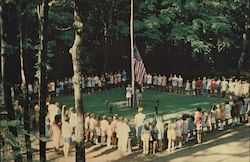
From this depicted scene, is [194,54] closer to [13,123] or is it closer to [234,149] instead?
[234,149]

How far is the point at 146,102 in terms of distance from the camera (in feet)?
109

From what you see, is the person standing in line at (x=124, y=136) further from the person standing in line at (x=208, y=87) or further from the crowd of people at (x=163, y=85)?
the person standing in line at (x=208, y=87)

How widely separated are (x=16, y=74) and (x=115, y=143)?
17.0 meters

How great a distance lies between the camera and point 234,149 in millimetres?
22797

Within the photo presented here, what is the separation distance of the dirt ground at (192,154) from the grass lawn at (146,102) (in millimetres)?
6183

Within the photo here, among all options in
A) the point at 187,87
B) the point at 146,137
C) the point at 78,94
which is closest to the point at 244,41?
the point at 187,87

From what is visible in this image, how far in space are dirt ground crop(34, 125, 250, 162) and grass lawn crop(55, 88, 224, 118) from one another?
6.18 meters

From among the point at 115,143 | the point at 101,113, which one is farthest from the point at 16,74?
the point at 115,143

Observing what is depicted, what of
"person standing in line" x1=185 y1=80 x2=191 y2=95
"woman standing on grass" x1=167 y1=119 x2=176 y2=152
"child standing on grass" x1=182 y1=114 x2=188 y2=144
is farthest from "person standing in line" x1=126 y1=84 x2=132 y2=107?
"woman standing on grass" x1=167 y1=119 x2=176 y2=152

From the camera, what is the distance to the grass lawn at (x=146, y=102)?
30.5 metres

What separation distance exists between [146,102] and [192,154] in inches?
456

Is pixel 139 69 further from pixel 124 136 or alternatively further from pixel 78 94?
pixel 78 94

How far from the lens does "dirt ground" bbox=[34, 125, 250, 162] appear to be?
69.7 feet

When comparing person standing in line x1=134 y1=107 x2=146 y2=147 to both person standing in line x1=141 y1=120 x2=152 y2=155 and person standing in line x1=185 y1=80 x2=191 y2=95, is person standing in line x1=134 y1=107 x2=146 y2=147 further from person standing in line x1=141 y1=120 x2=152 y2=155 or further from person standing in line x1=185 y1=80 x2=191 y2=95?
person standing in line x1=185 y1=80 x2=191 y2=95
